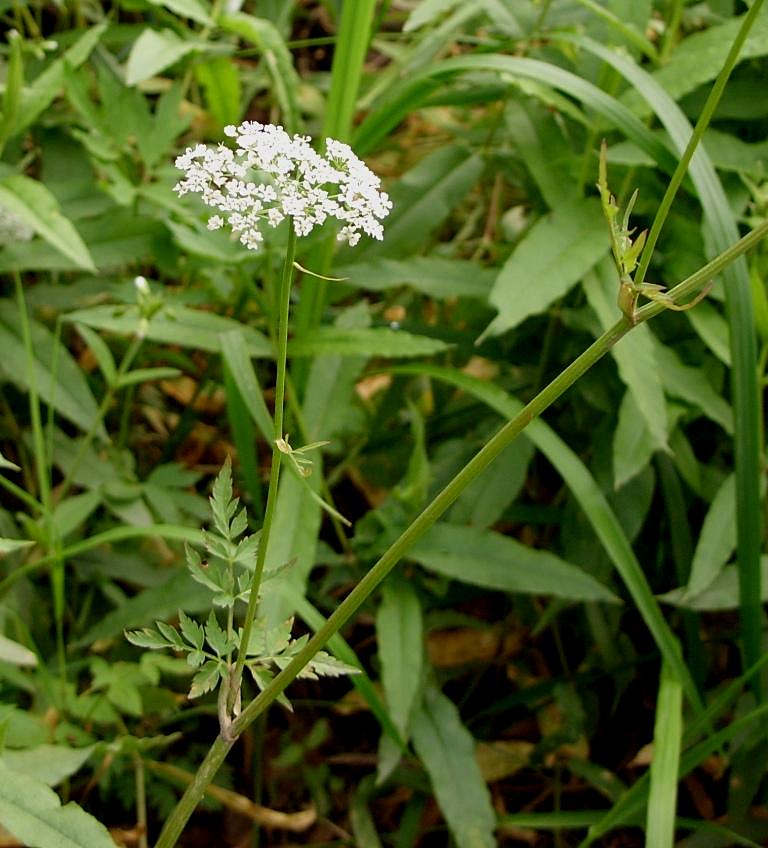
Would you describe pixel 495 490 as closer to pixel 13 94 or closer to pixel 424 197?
pixel 424 197

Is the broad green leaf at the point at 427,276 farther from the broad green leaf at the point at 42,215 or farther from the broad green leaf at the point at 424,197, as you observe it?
the broad green leaf at the point at 42,215

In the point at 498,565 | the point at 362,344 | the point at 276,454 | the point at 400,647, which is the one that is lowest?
the point at 400,647

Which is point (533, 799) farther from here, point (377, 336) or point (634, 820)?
point (377, 336)

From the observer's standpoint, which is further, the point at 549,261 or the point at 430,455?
the point at 430,455

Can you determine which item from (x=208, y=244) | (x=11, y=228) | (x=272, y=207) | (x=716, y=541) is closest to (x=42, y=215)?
(x=11, y=228)

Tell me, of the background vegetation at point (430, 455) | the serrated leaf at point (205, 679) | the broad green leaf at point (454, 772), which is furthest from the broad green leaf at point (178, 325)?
the serrated leaf at point (205, 679)

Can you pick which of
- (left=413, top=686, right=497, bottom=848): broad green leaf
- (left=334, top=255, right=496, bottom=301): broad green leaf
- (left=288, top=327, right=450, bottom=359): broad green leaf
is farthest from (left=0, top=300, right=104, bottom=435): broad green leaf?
(left=413, top=686, right=497, bottom=848): broad green leaf

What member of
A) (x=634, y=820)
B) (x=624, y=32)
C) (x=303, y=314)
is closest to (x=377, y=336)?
(x=303, y=314)
